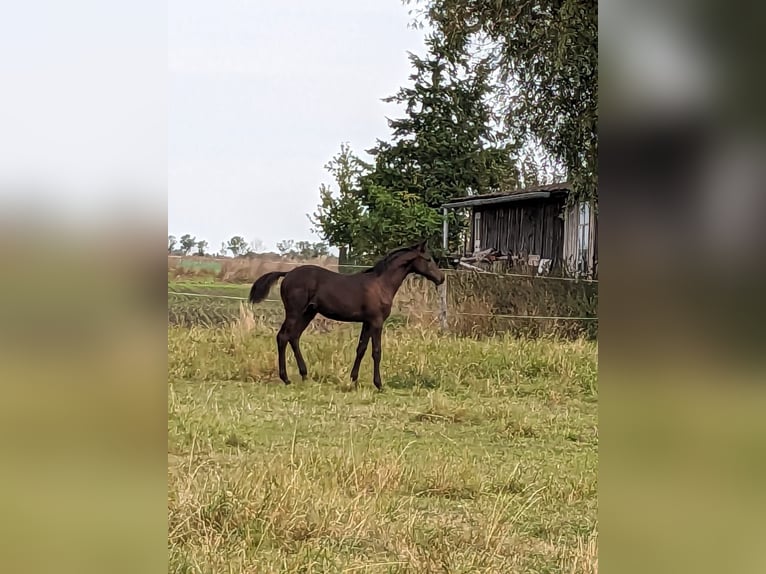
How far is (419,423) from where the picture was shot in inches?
91.4

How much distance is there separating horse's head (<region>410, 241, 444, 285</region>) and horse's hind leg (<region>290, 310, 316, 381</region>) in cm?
40

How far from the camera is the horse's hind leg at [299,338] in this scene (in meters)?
2.33

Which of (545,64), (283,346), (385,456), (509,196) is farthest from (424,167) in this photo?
(385,456)

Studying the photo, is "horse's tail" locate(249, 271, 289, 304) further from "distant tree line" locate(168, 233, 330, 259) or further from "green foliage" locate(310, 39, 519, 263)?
"green foliage" locate(310, 39, 519, 263)

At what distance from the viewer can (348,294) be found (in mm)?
2363

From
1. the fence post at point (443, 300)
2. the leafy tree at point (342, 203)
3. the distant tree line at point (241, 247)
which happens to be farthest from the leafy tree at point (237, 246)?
the fence post at point (443, 300)

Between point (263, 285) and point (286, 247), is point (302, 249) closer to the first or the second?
point (286, 247)

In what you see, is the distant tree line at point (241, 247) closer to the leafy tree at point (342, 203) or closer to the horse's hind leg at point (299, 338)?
the leafy tree at point (342, 203)

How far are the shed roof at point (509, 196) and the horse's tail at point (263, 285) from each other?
637mm

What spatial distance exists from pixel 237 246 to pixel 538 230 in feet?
3.58
